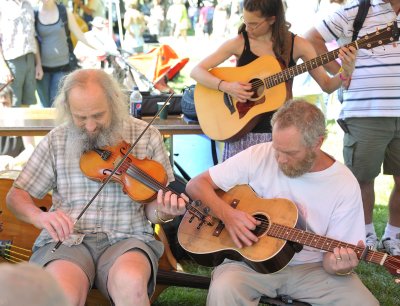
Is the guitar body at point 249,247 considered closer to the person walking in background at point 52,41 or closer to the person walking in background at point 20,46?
the person walking in background at point 20,46

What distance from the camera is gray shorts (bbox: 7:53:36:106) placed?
5551mm

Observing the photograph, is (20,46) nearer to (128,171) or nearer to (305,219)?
(128,171)

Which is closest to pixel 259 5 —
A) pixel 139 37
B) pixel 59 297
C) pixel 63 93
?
pixel 63 93

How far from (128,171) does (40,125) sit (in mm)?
1448

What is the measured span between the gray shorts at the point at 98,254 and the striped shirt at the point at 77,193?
36 millimetres

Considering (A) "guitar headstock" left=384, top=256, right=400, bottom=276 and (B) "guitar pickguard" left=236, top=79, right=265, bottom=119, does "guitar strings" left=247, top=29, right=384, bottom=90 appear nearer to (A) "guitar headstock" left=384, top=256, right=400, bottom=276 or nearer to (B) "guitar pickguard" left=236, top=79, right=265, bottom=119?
(B) "guitar pickguard" left=236, top=79, right=265, bottom=119

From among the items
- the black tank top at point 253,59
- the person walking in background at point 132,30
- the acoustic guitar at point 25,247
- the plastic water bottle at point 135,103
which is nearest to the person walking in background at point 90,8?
the person walking in background at point 132,30

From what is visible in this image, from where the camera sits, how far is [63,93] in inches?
102

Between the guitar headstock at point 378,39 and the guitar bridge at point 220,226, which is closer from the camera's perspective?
the guitar bridge at point 220,226

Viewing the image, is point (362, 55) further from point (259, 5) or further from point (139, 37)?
point (139, 37)

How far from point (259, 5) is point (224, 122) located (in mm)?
653

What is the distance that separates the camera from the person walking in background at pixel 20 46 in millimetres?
5406

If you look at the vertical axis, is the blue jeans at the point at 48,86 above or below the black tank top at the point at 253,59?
below

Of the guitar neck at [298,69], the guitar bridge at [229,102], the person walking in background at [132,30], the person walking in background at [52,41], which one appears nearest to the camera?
the guitar neck at [298,69]
